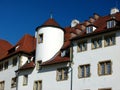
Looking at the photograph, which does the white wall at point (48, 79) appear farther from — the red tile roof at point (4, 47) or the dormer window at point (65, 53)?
the red tile roof at point (4, 47)

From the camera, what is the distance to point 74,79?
150 feet

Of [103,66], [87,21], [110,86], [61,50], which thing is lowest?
[110,86]

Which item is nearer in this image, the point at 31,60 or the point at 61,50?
the point at 61,50

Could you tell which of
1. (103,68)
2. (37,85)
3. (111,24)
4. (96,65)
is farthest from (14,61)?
(111,24)

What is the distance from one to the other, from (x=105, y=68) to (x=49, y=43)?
12.4 meters

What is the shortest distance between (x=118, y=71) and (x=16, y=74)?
20.3m

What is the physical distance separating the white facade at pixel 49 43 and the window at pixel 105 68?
10587mm

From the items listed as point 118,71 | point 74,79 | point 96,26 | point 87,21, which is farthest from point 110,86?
point 87,21

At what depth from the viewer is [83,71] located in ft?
148

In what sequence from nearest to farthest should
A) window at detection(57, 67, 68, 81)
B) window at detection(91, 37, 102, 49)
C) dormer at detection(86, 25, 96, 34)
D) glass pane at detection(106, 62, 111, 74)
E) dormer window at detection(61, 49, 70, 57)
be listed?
glass pane at detection(106, 62, 111, 74), window at detection(91, 37, 102, 49), dormer at detection(86, 25, 96, 34), window at detection(57, 67, 68, 81), dormer window at detection(61, 49, 70, 57)

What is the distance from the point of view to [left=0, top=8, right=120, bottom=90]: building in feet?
140

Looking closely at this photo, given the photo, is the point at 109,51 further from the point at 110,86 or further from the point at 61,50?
the point at 61,50

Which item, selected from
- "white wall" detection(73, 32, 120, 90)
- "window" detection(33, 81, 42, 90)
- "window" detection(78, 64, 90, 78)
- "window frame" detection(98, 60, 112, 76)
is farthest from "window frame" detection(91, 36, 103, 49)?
"window" detection(33, 81, 42, 90)

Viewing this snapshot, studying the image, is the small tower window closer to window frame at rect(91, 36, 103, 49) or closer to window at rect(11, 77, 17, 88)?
window frame at rect(91, 36, 103, 49)
